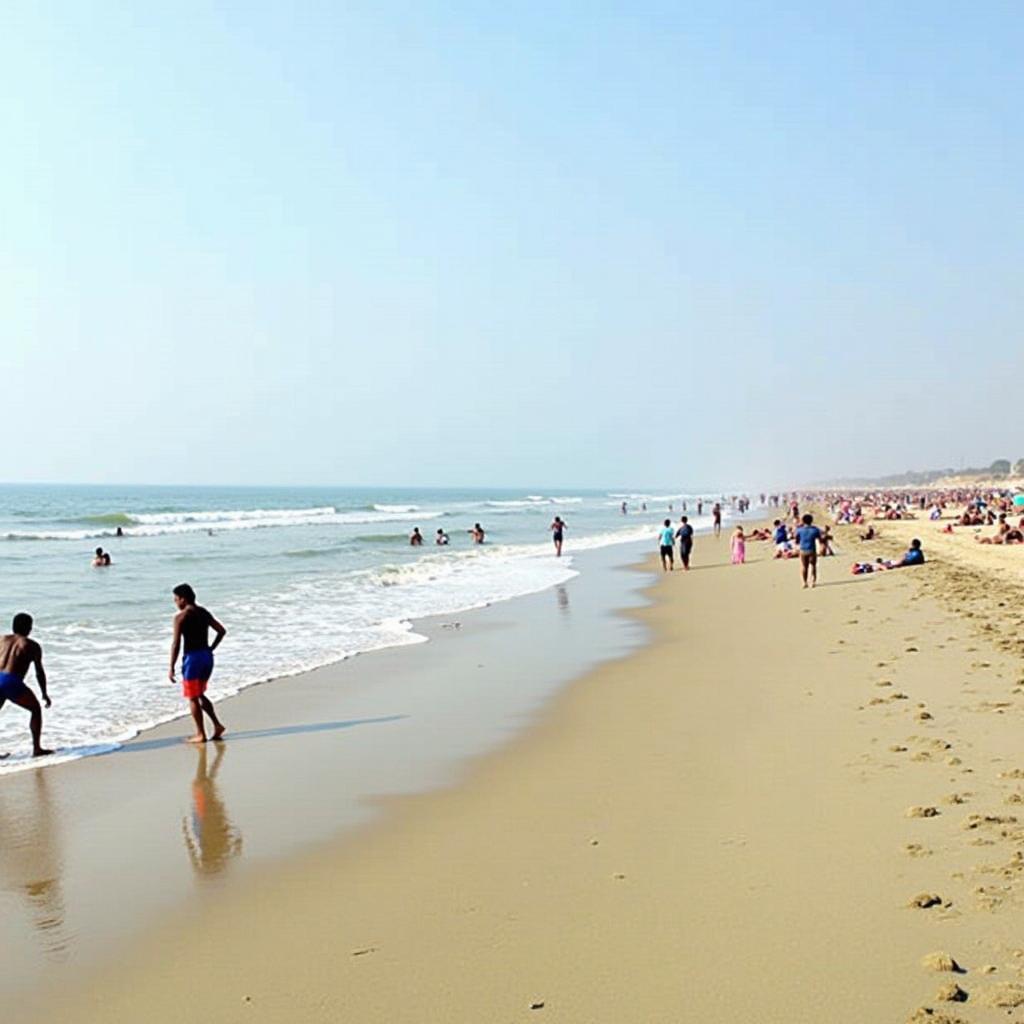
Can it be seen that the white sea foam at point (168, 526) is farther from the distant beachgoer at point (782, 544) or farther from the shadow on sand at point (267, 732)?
the shadow on sand at point (267, 732)

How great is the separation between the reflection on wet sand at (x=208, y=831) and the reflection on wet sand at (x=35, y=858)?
2.66ft

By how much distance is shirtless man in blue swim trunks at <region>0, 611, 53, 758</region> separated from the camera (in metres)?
8.88

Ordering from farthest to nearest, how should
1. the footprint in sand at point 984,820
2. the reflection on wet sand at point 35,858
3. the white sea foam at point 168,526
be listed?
the white sea foam at point 168,526
the footprint in sand at point 984,820
the reflection on wet sand at point 35,858

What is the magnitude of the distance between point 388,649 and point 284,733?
5.19 meters

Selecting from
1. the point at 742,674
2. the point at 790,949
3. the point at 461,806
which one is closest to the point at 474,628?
the point at 742,674

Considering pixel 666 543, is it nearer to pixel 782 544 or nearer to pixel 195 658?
pixel 782 544

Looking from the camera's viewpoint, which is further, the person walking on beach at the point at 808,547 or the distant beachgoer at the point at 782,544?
the distant beachgoer at the point at 782,544

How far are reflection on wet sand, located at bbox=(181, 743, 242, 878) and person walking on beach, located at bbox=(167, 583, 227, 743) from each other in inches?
46.5

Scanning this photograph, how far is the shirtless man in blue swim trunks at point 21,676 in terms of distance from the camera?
888 centimetres

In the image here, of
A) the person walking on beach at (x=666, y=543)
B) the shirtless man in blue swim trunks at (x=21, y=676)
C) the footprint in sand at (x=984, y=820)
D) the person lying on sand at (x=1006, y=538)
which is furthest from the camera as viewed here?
the person lying on sand at (x=1006, y=538)

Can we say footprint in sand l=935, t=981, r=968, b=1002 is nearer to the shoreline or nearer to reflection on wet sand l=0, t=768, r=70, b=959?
the shoreline

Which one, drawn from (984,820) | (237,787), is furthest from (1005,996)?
(237,787)

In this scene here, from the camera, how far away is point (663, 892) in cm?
518

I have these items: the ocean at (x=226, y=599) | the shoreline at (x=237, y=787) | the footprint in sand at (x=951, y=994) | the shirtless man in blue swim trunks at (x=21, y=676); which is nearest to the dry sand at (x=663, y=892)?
the footprint in sand at (x=951, y=994)
